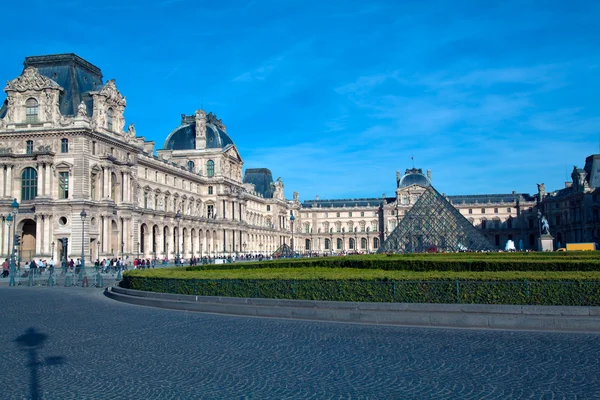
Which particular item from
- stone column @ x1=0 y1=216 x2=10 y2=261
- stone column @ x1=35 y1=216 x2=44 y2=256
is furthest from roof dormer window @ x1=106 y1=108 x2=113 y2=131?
stone column @ x1=0 y1=216 x2=10 y2=261

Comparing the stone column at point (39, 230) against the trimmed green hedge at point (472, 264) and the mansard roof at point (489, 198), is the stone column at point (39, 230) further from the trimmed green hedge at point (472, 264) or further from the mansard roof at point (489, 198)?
the mansard roof at point (489, 198)

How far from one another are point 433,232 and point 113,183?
32046 mm

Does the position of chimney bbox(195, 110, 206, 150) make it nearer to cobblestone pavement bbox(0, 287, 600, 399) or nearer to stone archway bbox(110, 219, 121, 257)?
stone archway bbox(110, 219, 121, 257)

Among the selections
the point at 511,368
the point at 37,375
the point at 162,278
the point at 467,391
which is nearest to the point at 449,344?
the point at 511,368

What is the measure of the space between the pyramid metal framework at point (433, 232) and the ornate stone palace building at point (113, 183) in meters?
11.4

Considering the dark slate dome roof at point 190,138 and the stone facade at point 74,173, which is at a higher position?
the dark slate dome roof at point 190,138

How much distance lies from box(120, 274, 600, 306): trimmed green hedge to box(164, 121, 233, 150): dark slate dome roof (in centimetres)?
6148

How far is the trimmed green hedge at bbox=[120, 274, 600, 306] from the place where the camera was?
46.4 feet

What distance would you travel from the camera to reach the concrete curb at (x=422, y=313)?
1304cm

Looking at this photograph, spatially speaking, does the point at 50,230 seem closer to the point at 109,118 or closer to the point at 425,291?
the point at 109,118

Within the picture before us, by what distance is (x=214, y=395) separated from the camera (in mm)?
7801

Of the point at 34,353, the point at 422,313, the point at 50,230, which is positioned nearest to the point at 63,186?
the point at 50,230

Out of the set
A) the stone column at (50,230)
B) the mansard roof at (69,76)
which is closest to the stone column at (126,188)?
the mansard roof at (69,76)

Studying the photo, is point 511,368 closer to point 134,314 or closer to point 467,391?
point 467,391
